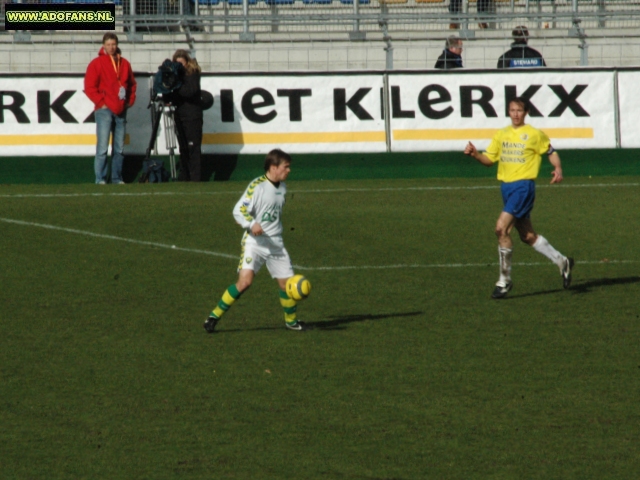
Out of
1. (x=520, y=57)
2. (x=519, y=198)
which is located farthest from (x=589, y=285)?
(x=520, y=57)

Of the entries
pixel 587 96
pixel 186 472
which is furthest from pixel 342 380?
pixel 587 96

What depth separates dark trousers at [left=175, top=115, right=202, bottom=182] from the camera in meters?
19.3

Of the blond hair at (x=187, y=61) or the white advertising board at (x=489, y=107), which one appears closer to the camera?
the blond hair at (x=187, y=61)

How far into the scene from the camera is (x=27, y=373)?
809 cm

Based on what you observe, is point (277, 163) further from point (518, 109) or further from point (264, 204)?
point (518, 109)

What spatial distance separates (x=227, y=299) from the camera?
30.3ft

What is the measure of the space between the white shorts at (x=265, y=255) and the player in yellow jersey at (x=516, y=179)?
2438 mm

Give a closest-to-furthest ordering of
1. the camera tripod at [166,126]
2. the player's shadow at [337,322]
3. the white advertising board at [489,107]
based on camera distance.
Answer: the player's shadow at [337,322]
the camera tripod at [166,126]
the white advertising board at [489,107]

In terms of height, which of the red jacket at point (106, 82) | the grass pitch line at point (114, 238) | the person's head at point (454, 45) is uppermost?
the person's head at point (454, 45)

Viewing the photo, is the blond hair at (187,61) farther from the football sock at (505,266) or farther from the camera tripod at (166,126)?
the football sock at (505,266)

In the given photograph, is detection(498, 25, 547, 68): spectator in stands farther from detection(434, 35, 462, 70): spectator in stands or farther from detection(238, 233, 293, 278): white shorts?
detection(238, 233, 293, 278): white shorts

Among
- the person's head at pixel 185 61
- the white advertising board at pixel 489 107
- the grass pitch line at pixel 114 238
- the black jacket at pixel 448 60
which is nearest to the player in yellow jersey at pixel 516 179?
the grass pitch line at pixel 114 238

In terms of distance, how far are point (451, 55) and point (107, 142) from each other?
6558mm

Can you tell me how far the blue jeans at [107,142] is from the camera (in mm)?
19219
